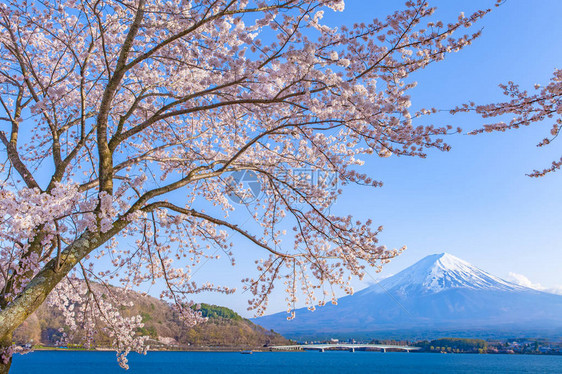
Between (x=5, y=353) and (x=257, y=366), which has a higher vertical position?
(x=5, y=353)

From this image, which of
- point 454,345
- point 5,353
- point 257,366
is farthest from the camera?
point 454,345

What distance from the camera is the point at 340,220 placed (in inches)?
196

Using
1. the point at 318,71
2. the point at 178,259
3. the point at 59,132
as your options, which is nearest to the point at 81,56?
the point at 59,132

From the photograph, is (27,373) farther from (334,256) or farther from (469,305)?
(469,305)

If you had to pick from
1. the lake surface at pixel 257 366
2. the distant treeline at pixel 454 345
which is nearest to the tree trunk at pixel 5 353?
the lake surface at pixel 257 366

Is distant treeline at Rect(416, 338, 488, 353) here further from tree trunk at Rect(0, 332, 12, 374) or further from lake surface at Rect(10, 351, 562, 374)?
tree trunk at Rect(0, 332, 12, 374)

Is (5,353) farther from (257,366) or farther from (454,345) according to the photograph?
(454,345)

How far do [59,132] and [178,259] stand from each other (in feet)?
8.26

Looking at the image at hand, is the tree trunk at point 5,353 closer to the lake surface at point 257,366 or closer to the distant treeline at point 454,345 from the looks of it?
the lake surface at point 257,366

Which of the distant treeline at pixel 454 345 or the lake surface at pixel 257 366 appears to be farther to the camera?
the distant treeline at pixel 454 345

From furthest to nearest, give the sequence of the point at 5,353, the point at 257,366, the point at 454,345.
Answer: the point at 454,345, the point at 257,366, the point at 5,353

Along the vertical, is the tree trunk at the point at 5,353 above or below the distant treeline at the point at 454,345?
above

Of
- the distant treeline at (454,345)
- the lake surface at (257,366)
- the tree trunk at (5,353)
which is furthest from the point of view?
the distant treeline at (454,345)

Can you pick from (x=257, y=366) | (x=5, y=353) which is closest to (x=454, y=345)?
(x=257, y=366)
